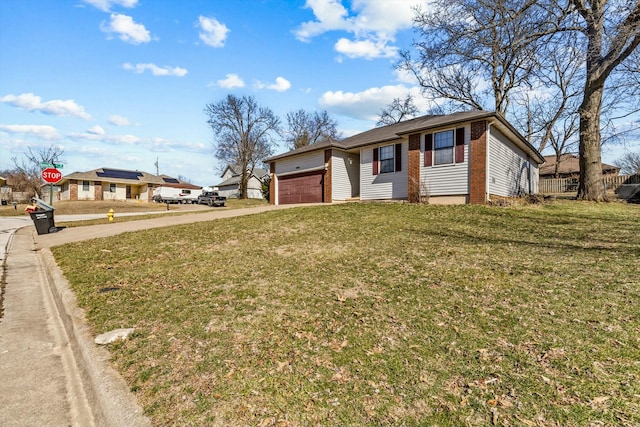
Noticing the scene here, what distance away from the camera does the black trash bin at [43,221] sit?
11.4 meters

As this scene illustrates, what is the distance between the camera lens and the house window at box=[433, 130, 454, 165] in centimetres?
1342

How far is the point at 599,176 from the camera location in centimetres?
1442

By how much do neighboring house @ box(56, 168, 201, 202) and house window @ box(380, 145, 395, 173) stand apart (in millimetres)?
38885

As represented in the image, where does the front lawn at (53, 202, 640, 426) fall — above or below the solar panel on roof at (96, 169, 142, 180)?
below

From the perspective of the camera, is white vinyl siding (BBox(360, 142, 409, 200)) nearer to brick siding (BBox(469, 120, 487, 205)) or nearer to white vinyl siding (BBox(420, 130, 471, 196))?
white vinyl siding (BBox(420, 130, 471, 196))

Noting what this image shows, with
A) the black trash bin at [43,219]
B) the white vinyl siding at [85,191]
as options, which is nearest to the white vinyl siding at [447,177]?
the black trash bin at [43,219]

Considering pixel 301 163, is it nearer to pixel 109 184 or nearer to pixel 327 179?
pixel 327 179

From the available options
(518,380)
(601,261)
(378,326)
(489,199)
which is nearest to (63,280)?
(378,326)

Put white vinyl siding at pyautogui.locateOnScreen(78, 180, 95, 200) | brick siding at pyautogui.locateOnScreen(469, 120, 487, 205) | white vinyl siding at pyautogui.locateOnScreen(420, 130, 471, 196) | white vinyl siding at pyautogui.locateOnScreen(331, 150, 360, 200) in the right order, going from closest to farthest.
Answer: brick siding at pyautogui.locateOnScreen(469, 120, 487, 205)
white vinyl siding at pyautogui.locateOnScreen(420, 130, 471, 196)
white vinyl siding at pyautogui.locateOnScreen(331, 150, 360, 200)
white vinyl siding at pyautogui.locateOnScreen(78, 180, 95, 200)

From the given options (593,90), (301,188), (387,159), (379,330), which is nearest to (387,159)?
(387,159)

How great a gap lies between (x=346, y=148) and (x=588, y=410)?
1610 centimetres

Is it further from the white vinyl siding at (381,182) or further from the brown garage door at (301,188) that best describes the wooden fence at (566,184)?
the brown garage door at (301,188)

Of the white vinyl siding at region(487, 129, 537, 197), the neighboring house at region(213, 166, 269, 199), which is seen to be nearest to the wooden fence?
the white vinyl siding at region(487, 129, 537, 197)

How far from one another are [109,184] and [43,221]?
117ft
